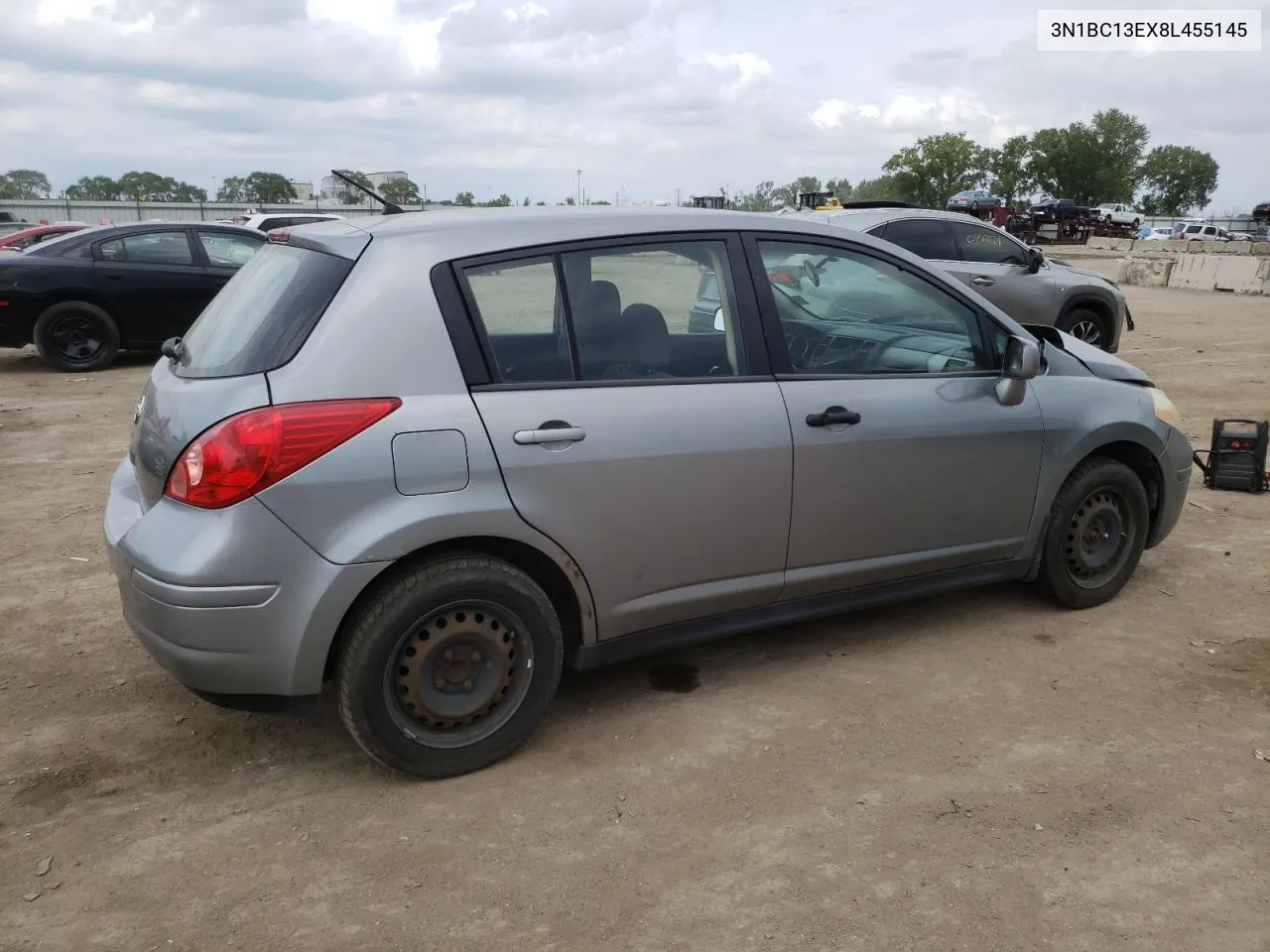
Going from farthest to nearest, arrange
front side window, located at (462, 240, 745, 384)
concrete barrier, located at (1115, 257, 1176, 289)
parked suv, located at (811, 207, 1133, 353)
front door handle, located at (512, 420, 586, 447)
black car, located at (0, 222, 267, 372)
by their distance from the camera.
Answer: concrete barrier, located at (1115, 257, 1176, 289) < black car, located at (0, 222, 267, 372) < parked suv, located at (811, 207, 1133, 353) < front side window, located at (462, 240, 745, 384) < front door handle, located at (512, 420, 586, 447)

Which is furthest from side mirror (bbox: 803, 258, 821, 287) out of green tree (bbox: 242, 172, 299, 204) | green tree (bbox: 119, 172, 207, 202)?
green tree (bbox: 119, 172, 207, 202)

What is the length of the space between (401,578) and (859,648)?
204 cm

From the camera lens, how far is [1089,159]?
282 ft

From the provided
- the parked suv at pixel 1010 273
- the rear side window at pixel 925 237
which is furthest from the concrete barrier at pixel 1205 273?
the rear side window at pixel 925 237

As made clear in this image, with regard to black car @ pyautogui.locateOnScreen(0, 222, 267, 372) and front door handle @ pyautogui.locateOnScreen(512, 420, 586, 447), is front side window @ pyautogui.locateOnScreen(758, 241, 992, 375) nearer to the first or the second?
front door handle @ pyautogui.locateOnScreen(512, 420, 586, 447)

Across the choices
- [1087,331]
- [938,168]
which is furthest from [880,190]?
[1087,331]

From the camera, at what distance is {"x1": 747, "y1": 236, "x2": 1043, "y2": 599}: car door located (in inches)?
144

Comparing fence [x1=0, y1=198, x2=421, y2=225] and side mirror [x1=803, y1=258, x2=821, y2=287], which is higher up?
fence [x1=0, y1=198, x2=421, y2=225]

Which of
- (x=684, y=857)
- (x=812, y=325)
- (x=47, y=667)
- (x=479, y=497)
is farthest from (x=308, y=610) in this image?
(x=812, y=325)

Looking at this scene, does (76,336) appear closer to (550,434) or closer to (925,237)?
(925,237)

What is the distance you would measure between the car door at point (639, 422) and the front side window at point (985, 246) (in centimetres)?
731

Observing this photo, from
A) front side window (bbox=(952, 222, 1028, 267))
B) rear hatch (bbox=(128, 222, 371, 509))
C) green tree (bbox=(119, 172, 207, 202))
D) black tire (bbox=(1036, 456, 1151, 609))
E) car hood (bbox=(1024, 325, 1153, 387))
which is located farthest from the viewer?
green tree (bbox=(119, 172, 207, 202))

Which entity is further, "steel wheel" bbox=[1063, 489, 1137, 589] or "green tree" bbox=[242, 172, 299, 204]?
"green tree" bbox=[242, 172, 299, 204]

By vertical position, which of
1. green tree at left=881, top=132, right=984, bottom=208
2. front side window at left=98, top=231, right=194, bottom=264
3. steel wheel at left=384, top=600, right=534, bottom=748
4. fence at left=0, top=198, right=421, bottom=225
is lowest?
steel wheel at left=384, top=600, right=534, bottom=748
